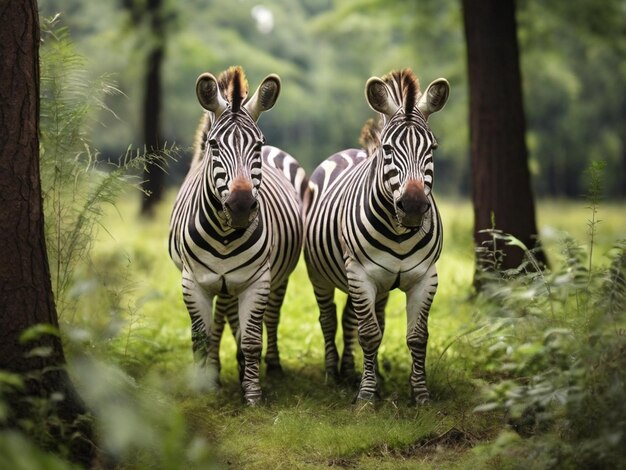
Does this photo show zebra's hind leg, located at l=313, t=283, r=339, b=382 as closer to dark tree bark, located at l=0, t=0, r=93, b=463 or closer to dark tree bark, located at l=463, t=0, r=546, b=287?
dark tree bark, located at l=463, t=0, r=546, b=287

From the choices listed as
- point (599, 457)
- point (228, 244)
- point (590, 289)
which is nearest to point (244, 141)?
point (228, 244)

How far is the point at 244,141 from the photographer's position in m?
5.15

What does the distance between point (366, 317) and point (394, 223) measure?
29.2 inches

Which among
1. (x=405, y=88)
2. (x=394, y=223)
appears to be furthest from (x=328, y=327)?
(x=405, y=88)

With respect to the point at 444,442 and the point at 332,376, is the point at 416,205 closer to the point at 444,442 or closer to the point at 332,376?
the point at 444,442

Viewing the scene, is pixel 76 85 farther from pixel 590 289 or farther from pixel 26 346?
pixel 590 289

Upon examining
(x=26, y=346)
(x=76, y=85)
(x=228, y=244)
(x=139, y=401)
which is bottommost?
(x=139, y=401)

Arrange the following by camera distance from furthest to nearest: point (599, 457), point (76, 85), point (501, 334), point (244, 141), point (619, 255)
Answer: point (76, 85)
point (244, 141)
point (501, 334)
point (619, 255)
point (599, 457)

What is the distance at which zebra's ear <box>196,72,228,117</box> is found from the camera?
5.17 meters

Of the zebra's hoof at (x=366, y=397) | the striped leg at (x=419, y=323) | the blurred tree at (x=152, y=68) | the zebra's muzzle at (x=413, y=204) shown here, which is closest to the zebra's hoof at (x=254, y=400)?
the zebra's hoof at (x=366, y=397)

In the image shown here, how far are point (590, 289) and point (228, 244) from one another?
8.06ft

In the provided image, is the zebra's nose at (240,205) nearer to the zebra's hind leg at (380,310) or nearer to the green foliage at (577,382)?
the zebra's hind leg at (380,310)

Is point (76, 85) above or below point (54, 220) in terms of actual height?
above

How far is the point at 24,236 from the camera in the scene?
13.3ft
